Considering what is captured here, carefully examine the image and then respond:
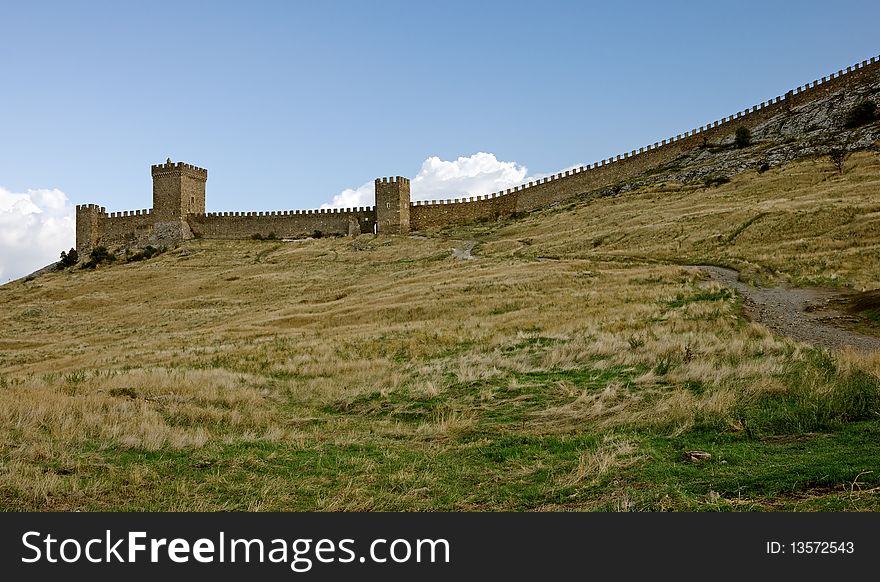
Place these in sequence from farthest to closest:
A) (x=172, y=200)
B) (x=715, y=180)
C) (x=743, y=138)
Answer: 1. (x=172, y=200)
2. (x=743, y=138)
3. (x=715, y=180)

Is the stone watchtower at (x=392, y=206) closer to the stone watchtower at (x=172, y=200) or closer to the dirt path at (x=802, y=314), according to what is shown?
the stone watchtower at (x=172, y=200)

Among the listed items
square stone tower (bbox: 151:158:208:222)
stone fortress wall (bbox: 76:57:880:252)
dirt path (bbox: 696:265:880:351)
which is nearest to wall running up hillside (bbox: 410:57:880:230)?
stone fortress wall (bbox: 76:57:880:252)

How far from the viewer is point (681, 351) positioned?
41.1 feet

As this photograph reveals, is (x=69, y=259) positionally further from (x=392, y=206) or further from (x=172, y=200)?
(x=392, y=206)

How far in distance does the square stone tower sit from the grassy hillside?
46.1 meters

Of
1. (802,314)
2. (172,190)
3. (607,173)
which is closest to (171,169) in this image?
(172,190)

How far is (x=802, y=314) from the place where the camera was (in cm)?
1736

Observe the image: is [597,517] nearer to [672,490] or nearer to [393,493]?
[672,490]

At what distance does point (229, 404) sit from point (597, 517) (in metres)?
7.86

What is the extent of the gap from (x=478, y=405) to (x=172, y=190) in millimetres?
71678

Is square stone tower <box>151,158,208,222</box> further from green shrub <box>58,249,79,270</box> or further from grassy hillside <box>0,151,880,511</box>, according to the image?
grassy hillside <box>0,151,880,511</box>

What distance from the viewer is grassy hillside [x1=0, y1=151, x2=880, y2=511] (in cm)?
629

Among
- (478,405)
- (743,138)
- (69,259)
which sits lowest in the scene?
(478,405)

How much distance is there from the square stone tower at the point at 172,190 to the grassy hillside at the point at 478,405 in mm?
46093
